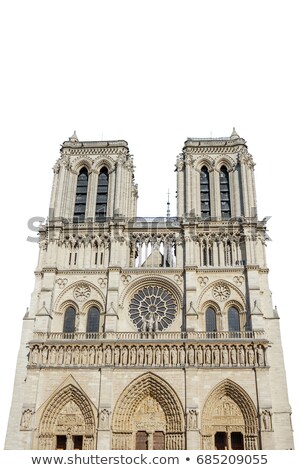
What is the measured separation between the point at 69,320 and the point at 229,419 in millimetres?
11069

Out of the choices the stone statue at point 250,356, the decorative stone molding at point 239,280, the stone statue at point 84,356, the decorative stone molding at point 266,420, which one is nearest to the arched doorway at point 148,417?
the stone statue at point 84,356

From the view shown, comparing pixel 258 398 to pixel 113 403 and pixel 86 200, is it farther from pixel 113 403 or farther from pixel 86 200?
pixel 86 200

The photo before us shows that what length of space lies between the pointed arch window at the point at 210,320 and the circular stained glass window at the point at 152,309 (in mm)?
2009

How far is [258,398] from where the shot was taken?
1067 inches

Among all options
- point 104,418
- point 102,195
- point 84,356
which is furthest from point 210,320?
point 102,195

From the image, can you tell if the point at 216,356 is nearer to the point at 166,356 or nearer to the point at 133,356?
the point at 166,356

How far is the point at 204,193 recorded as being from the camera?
3525 centimetres

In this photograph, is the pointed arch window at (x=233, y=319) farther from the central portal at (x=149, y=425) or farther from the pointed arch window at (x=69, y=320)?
the pointed arch window at (x=69, y=320)

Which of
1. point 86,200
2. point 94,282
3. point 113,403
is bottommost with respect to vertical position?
point 113,403

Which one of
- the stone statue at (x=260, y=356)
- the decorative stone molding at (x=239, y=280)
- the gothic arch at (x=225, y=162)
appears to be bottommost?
the stone statue at (x=260, y=356)

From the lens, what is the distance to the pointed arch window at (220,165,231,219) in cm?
3431

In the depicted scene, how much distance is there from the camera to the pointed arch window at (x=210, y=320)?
30422 mm

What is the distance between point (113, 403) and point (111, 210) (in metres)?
12.7
